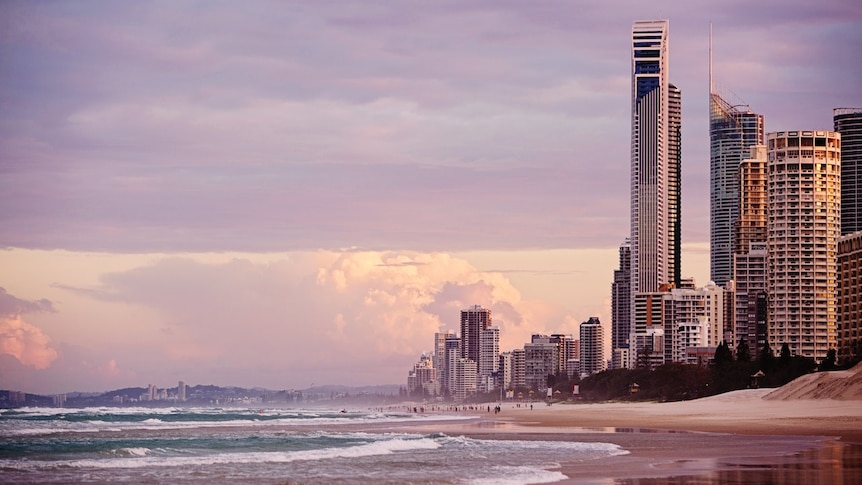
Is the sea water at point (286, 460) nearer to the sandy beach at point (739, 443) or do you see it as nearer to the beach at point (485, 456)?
the beach at point (485, 456)

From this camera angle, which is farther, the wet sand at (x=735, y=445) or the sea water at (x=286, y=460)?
the sea water at (x=286, y=460)

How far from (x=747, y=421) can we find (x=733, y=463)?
44.1 meters

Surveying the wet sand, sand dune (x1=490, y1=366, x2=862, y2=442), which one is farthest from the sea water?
sand dune (x1=490, y1=366, x2=862, y2=442)

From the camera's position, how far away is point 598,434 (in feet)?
255

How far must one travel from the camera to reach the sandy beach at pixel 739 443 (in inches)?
1602

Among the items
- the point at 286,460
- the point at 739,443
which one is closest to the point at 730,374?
the point at 739,443

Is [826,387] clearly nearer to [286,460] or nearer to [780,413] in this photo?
[780,413]

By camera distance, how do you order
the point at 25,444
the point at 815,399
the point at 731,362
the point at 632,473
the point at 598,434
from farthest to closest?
1. the point at 731,362
2. the point at 815,399
3. the point at 598,434
4. the point at 25,444
5. the point at 632,473

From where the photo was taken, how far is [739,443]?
6038 centimetres

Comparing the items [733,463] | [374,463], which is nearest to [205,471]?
[374,463]

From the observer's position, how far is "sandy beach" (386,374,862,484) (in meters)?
40.7

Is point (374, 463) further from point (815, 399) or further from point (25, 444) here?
point (815, 399)

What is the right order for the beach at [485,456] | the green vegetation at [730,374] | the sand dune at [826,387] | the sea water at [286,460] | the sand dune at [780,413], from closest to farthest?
1. the beach at [485,456]
2. the sea water at [286,460]
3. the sand dune at [780,413]
4. the sand dune at [826,387]
5. the green vegetation at [730,374]

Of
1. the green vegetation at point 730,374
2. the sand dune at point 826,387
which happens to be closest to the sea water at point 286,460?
the sand dune at point 826,387
